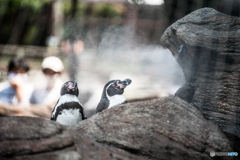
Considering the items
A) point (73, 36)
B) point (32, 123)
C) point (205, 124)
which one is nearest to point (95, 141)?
point (32, 123)

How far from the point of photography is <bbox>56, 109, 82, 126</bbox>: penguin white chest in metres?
1.86

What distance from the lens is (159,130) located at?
4.40 feet

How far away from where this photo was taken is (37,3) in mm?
1995

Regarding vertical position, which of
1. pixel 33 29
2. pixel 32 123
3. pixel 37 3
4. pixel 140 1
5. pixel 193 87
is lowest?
Result: pixel 32 123

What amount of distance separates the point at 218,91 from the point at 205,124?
36 centimetres

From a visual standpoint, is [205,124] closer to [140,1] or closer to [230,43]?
[230,43]

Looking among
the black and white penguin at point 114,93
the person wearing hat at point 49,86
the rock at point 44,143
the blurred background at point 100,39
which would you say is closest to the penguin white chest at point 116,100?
the black and white penguin at point 114,93

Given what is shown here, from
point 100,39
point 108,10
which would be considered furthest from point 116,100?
point 100,39

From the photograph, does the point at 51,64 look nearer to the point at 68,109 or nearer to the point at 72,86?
the point at 72,86

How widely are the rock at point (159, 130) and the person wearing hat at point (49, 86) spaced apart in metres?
0.75

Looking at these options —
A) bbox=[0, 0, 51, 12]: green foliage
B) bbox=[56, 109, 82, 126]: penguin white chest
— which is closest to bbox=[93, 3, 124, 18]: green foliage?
bbox=[0, 0, 51, 12]: green foliage

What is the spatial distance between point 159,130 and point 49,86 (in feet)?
3.80

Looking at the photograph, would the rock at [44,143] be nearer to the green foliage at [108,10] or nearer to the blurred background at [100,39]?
the blurred background at [100,39]

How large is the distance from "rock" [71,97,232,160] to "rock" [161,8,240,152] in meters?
0.26
